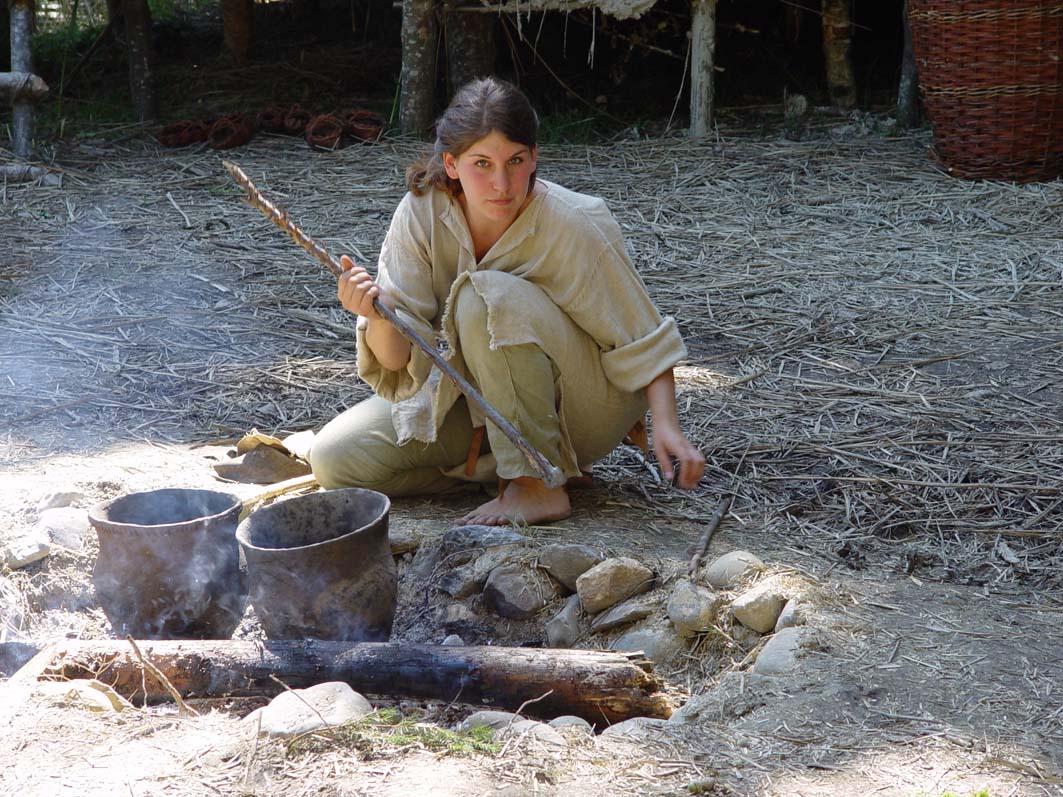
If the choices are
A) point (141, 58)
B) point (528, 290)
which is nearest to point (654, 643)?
point (528, 290)

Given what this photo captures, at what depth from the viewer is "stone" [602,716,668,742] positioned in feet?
6.21

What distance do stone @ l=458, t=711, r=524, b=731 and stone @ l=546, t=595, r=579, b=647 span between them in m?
0.46

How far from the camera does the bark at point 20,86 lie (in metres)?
6.19

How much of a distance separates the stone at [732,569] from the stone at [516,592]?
35 cm

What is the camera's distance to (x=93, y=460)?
10.7 feet

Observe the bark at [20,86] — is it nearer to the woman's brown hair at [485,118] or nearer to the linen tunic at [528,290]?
the linen tunic at [528,290]

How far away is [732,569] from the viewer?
247 cm

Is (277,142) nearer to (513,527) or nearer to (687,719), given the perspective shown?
(513,527)

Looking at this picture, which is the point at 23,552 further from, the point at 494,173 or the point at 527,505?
the point at 494,173

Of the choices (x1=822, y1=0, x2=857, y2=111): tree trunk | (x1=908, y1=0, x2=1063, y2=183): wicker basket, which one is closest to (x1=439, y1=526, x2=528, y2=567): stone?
(x1=908, y1=0, x2=1063, y2=183): wicker basket

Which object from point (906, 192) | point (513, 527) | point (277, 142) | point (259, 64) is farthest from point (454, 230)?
point (259, 64)

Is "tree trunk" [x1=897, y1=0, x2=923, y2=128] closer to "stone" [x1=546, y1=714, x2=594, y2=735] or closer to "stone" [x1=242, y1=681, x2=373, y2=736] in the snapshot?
"stone" [x1=546, y1=714, x2=594, y2=735]

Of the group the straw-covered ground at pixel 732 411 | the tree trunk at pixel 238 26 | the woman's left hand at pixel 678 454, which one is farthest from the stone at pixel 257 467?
the tree trunk at pixel 238 26

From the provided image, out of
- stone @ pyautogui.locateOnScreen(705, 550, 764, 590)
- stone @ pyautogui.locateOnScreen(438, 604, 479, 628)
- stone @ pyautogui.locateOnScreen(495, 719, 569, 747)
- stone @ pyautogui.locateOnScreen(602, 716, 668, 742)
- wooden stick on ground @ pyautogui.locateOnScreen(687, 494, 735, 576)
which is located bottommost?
stone @ pyautogui.locateOnScreen(438, 604, 479, 628)
